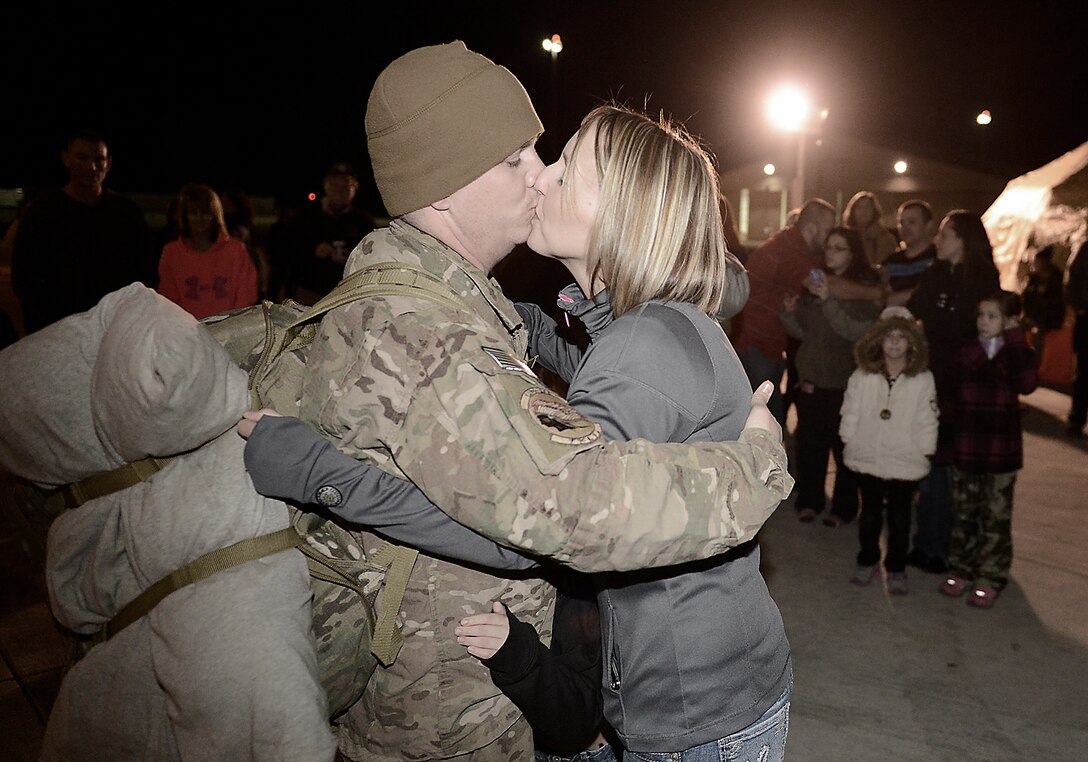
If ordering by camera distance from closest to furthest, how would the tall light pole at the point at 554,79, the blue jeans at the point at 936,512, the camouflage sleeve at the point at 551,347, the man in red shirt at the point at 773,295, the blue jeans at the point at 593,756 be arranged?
1. the blue jeans at the point at 593,756
2. the camouflage sleeve at the point at 551,347
3. the blue jeans at the point at 936,512
4. the man in red shirt at the point at 773,295
5. the tall light pole at the point at 554,79

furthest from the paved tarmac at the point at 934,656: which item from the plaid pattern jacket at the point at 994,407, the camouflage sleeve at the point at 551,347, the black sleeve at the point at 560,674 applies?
the camouflage sleeve at the point at 551,347

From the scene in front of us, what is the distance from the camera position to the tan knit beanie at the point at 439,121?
1640 mm

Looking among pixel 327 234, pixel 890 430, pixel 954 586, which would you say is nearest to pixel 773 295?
pixel 890 430

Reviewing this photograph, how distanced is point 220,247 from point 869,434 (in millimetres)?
4679

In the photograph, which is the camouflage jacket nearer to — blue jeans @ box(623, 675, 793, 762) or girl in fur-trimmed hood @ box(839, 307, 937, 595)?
blue jeans @ box(623, 675, 793, 762)

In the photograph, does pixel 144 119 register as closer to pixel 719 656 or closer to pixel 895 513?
pixel 895 513

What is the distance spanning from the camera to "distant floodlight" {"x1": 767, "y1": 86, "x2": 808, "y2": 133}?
35.7 ft

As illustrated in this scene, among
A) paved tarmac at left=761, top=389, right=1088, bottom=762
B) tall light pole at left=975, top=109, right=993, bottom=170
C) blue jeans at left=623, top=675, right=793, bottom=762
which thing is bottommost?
paved tarmac at left=761, top=389, right=1088, bottom=762

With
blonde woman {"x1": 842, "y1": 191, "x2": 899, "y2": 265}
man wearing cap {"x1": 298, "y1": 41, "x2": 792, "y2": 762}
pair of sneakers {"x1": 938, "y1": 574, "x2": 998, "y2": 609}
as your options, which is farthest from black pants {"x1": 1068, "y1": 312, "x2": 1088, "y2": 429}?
man wearing cap {"x1": 298, "y1": 41, "x2": 792, "y2": 762}

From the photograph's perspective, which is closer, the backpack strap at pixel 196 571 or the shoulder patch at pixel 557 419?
the shoulder patch at pixel 557 419

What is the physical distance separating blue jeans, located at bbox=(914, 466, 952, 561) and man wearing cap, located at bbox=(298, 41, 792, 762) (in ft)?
12.3

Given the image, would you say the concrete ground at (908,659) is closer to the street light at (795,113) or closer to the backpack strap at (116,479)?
the backpack strap at (116,479)

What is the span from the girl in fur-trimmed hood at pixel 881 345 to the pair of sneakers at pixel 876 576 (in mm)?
1200

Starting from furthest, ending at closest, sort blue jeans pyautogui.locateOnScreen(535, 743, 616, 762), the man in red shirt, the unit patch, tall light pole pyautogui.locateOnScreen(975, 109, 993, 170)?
tall light pole pyautogui.locateOnScreen(975, 109, 993, 170) → the man in red shirt → blue jeans pyautogui.locateOnScreen(535, 743, 616, 762) → the unit patch
